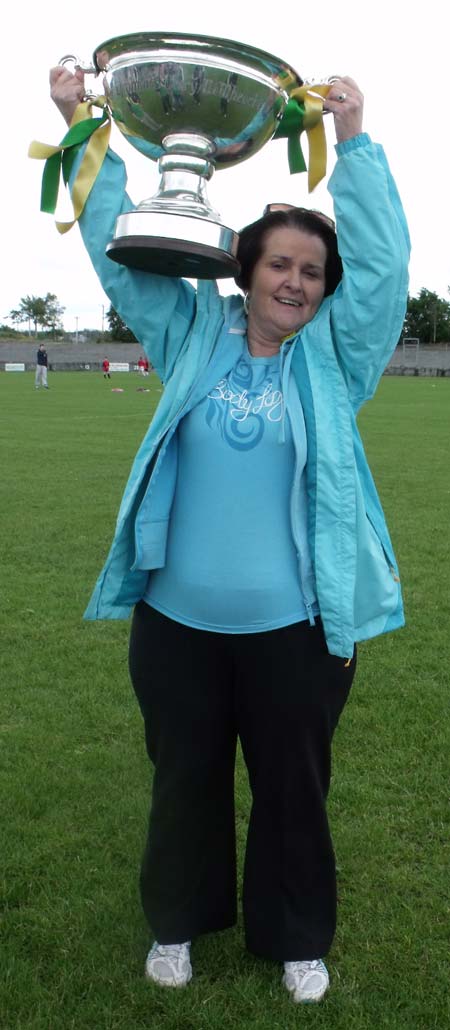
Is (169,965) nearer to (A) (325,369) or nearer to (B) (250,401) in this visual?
(B) (250,401)

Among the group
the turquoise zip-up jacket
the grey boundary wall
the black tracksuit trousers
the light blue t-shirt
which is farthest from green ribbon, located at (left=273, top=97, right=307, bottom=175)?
the grey boundary wall

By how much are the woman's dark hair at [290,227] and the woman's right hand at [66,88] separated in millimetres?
542

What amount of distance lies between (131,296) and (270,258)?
0.34m

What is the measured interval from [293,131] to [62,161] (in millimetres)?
590

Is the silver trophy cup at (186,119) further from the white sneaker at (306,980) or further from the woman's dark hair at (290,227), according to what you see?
the white sneaker at (306,980)

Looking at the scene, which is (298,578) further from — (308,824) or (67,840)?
(67,840)

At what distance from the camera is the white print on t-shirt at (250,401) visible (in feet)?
7.28

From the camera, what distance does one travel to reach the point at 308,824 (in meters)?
2.41

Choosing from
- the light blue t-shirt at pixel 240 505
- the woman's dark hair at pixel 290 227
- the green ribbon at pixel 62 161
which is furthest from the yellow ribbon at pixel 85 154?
the light blue t-shirt at pixel 240 505

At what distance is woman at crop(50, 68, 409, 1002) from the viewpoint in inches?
86.7

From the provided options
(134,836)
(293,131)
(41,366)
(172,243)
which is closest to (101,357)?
(41,366)

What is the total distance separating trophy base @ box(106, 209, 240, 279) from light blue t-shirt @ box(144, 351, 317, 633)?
239 mm

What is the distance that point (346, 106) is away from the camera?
7.09 feet

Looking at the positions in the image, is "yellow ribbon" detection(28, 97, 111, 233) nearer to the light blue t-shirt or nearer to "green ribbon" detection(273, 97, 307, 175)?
"green ribbon" detection(273, 97, 307, 175)
